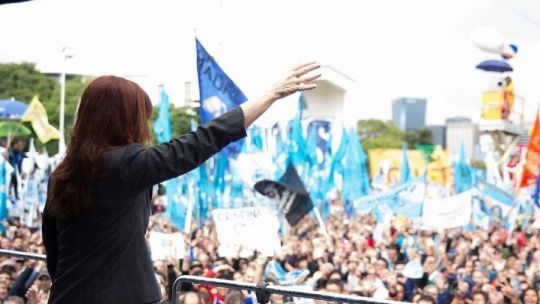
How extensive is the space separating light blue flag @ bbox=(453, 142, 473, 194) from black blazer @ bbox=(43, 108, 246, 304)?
18.9 meters

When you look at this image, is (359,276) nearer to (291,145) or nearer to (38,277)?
(38,277)

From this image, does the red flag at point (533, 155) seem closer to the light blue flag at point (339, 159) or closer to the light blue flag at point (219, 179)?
the light blue flag at point (339, 159)

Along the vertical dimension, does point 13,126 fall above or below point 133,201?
above

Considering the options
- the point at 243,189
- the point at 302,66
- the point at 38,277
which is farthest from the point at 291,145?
the point at 302,66

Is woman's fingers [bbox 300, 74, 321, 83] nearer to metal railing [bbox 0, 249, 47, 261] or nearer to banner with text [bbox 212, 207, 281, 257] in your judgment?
metal railing [bbox 0, 249, 47, 261]

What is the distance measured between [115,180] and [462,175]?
19.3 meters

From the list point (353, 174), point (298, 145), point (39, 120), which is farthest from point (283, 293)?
point (353, 174)

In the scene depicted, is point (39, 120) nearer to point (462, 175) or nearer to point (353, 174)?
point (353, 174)

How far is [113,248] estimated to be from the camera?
179cm

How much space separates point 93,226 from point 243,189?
12.2 meters

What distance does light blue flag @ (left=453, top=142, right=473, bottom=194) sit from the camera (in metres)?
20.1

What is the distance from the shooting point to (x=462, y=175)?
2031 centimetres

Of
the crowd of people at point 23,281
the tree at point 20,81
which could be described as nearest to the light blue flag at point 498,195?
the crowd of people at point 23,281

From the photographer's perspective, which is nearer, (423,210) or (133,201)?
(133,201)
